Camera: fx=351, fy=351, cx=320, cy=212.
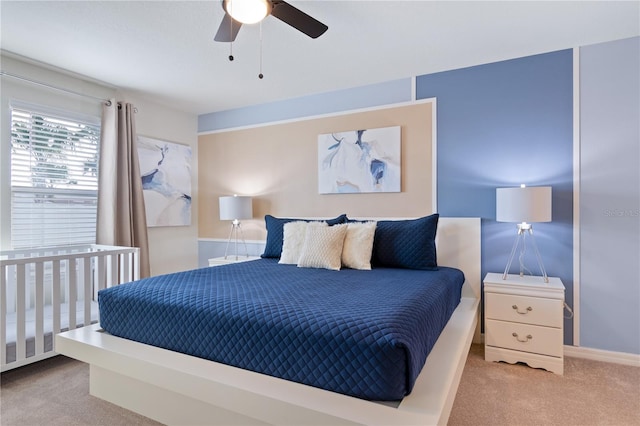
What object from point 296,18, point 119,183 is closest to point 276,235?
point 119,183

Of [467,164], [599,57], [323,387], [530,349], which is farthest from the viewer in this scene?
[467,164]

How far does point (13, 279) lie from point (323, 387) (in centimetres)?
278

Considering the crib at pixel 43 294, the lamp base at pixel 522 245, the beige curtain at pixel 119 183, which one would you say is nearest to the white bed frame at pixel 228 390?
the crib at pixel 43 294

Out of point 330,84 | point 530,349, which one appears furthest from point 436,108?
point 530,349

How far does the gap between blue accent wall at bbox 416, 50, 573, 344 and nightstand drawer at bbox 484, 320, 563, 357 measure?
468 mm

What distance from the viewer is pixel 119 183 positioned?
11.4ft

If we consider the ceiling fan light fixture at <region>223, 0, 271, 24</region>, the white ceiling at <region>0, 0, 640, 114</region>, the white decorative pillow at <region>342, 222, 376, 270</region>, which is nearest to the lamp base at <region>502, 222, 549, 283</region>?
the white decorative pillow at <region>342, 222, 376, 270</region>

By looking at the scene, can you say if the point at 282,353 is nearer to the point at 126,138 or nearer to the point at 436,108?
the point at 436,108

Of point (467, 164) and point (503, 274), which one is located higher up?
point (467, 164)

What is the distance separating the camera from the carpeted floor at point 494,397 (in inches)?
74.3

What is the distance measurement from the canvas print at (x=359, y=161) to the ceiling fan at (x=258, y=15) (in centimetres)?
150

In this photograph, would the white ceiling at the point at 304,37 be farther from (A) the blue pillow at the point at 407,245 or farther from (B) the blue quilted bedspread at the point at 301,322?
(B) the blue quilted bedspread at the point at 301,322

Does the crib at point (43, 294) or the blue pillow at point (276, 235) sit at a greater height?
the blue pillow at point (276, 235)

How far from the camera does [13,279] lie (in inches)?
108
